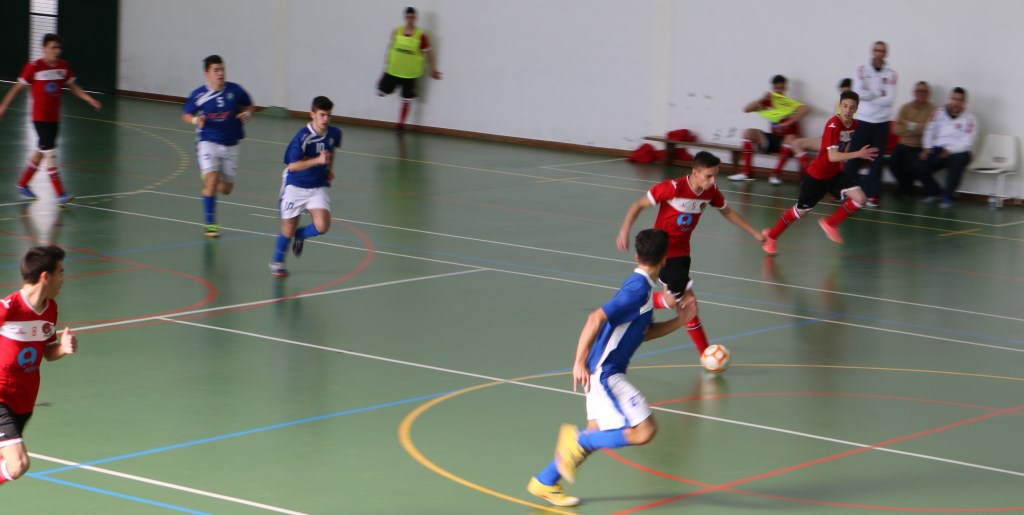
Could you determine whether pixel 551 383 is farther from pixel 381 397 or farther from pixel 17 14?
pixel 17 14

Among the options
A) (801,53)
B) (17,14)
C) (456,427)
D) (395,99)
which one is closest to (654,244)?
(456,427)

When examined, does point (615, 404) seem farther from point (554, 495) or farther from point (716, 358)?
point (716, 358)

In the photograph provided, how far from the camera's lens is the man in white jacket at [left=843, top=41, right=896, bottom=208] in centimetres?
2256

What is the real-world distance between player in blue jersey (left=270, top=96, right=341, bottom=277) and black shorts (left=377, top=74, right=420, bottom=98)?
1474 cm

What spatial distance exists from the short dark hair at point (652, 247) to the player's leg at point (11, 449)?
340cm

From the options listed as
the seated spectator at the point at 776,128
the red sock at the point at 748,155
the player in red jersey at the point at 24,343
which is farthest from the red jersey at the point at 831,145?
the player in red jersey at the point at 24,343

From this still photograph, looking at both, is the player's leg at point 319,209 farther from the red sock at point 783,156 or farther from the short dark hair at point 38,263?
the red sock at point 783,156

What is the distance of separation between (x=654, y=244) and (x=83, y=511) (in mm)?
3405

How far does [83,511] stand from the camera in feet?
24.2

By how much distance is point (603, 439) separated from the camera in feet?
25.3

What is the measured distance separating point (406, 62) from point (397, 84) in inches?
22.6

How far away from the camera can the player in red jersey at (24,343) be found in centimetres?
677

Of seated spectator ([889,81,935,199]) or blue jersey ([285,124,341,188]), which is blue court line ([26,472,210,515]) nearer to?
blue jersey ([285,124,341,188])

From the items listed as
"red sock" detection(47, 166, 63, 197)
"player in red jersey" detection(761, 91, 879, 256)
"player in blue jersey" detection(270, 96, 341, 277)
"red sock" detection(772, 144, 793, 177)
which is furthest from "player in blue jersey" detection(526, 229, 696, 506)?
"red sock" detection(772, 144, 793, 177)
